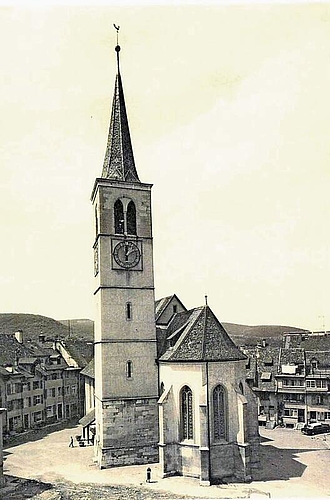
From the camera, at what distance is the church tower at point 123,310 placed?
94.1 ft

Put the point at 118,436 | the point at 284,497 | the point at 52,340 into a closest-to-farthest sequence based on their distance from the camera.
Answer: the point at 284,497 < the point at 118,436 < the point at 52,340

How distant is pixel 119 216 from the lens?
30.6 meters

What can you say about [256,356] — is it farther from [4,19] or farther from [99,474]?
[4,19]

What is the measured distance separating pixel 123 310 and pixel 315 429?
1755cm

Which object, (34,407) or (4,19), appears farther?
(34,407)

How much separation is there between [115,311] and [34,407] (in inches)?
676

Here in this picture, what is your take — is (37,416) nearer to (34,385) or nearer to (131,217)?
(34,385)

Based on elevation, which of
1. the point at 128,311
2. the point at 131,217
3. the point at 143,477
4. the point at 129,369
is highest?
the point at 131,217

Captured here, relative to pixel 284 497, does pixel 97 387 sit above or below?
above

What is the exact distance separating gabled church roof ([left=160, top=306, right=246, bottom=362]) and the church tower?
6.72ft

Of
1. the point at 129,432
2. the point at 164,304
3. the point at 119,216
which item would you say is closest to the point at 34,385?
the point at 164,304

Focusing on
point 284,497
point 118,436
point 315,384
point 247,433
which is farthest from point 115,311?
point 315,384

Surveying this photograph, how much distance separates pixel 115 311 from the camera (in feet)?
96.9

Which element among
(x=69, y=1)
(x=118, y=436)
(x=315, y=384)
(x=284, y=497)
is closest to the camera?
(x=69, y=1)
